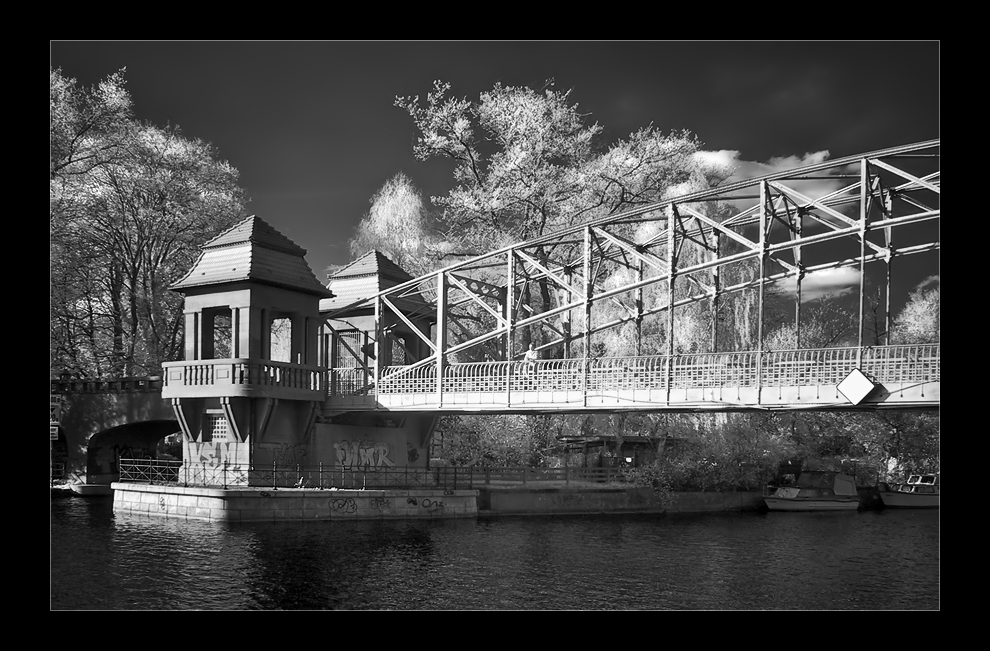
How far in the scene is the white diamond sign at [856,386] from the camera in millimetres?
21500

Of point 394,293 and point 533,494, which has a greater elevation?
point 394,293

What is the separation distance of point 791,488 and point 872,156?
15602 mm

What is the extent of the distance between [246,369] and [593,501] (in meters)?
11.0

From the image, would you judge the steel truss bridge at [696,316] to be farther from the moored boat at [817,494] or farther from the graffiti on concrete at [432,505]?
the moored boat at [817,494]

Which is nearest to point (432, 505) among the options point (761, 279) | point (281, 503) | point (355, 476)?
point (355, 476)

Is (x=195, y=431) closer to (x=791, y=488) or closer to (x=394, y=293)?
(x=394, y=293)

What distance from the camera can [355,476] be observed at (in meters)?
29.2

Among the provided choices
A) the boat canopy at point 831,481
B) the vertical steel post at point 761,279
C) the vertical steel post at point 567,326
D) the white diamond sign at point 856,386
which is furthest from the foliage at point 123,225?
the white diamond sign at point 856,386
